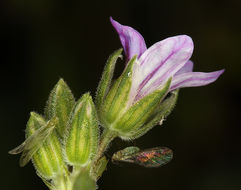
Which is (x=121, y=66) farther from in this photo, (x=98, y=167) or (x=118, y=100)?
(x=98, y=167)

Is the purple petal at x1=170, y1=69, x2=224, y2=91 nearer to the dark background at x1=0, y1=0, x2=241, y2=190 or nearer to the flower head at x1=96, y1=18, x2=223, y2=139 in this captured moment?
the flower head at x1=96, y1=18, x2=223, y2=139

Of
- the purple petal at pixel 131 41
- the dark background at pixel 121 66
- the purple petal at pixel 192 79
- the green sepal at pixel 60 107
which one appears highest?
the purple petal at pixel 131 41

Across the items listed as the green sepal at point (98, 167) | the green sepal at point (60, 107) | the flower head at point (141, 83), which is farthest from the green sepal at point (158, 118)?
the green sepal at point (60, 107)

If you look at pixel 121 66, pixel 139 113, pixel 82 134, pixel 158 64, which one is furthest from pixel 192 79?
pixel 121 66

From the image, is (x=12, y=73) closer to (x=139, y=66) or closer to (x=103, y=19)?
(x=103, y=19)

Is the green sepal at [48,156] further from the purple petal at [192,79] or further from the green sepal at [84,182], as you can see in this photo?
the purple petal at [192,79]

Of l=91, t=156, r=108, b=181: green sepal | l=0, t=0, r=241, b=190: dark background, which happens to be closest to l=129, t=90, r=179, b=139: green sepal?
A: l=91, t=156, r=108, b=181: green sepal

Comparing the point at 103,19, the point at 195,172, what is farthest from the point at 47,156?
the point at 103,19

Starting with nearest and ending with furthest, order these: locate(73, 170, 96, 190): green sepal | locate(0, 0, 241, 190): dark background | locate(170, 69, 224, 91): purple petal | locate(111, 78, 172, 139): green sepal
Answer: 1. locate(73, 170, 96, 190): green sepal
2. locate(111, 78, 172, 139): green sepal
3. locate(170, 69, 224, 91): purple petal
4. locate(0, 0, 241, 190): dark background
